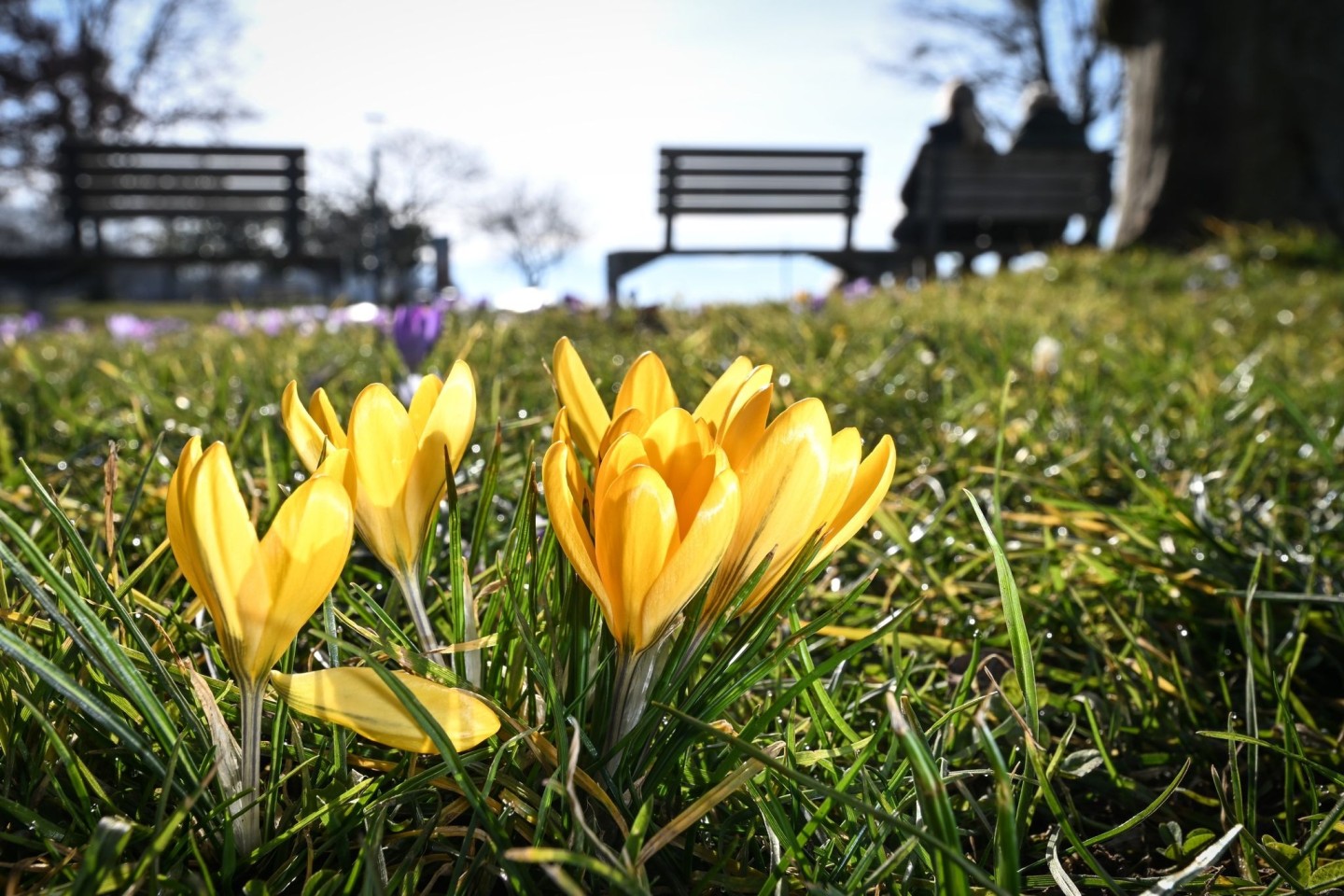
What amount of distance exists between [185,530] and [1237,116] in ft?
31.0

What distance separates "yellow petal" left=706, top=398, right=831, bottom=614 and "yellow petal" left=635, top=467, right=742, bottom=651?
0.10 feet

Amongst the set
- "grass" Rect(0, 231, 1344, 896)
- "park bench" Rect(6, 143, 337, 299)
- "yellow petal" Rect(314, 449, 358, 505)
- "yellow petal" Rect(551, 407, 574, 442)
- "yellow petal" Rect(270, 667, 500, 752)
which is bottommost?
"grass" Rect(0, 231, 1344, 896)

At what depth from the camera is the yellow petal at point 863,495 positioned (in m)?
0.56

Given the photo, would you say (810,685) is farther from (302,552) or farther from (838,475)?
(302,552)

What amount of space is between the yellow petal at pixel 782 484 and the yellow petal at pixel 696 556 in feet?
0.10

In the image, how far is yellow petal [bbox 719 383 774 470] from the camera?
0.58 metres

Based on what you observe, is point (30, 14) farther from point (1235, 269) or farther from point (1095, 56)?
point (1235, 269)

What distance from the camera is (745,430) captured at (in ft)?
1.90

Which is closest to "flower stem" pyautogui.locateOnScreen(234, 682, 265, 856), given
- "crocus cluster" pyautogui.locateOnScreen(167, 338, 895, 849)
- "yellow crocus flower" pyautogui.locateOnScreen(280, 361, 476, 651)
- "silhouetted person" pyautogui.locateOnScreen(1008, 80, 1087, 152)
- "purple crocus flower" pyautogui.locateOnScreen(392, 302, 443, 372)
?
"crocus cluster" pyautogui.locateOnScreen(167, 338, 895, 849)

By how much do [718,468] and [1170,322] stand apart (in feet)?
13.0

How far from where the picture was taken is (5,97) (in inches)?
1014

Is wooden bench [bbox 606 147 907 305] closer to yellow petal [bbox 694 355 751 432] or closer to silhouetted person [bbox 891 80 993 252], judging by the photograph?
silhouetted person [bbox 891 80 993 252]

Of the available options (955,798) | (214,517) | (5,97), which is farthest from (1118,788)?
(5,97)

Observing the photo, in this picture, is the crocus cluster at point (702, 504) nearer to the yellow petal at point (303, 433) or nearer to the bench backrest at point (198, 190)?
the yellow petal at point (303, 433)
